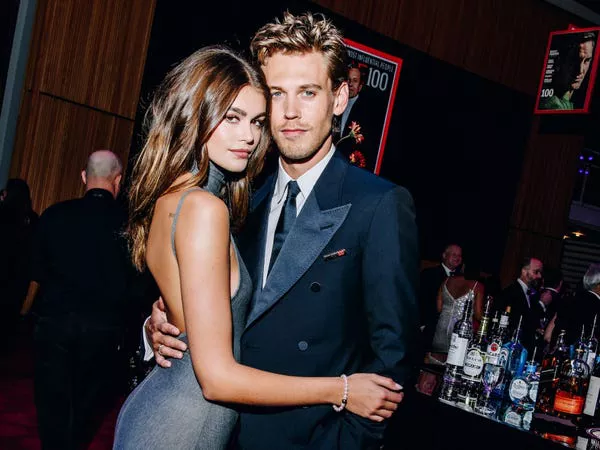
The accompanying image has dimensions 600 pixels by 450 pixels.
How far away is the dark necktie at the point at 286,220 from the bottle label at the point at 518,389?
1.45m

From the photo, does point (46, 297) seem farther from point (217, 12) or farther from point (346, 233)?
point (217, 12)

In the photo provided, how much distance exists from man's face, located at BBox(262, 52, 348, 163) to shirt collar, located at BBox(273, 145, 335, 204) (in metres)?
0.04

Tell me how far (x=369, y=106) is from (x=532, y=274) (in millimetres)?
2753

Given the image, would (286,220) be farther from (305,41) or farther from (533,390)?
(533,390)

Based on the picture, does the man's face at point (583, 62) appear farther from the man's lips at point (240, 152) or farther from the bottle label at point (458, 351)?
the man's lips at point (240, 152)

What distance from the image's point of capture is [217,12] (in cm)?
638

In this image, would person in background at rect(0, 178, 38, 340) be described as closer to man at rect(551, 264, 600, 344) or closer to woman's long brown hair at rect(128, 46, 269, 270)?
woman's long brown hair at rect(128, 46, 269, 270)

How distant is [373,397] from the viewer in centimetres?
151

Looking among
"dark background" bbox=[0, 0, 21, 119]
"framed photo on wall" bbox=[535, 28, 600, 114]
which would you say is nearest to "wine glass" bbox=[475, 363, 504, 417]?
"dark background" bbox=[0, 0, 21, 119]

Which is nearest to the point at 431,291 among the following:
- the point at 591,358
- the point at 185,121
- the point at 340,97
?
the point at 591,358

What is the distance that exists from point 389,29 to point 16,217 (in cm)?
492

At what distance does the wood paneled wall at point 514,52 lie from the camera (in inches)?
312

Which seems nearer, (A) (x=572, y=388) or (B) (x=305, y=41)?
(B) (x=305, y=41)

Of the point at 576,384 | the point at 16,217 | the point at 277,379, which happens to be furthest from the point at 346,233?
the point at 16,217
